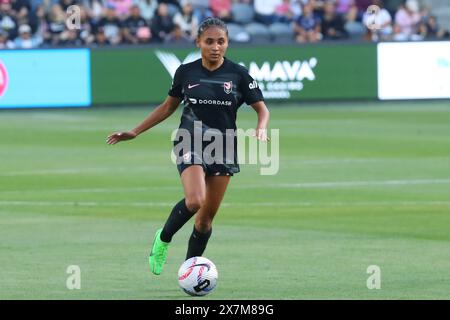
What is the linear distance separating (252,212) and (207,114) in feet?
18.0

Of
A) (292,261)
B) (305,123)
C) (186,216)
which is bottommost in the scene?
(305,123)

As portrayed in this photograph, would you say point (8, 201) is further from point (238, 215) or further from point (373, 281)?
point (373, 281)

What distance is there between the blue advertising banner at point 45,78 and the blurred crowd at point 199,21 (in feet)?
1.55

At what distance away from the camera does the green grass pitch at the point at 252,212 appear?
11477 mm

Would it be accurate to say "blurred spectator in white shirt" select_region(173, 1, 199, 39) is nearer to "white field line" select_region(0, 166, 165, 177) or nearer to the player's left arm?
"white field line" select_region(0, 166, 165, 177)

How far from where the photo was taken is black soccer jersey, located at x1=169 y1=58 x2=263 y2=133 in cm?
A: 1128

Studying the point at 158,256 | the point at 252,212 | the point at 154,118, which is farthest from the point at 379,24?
the point at 158,256

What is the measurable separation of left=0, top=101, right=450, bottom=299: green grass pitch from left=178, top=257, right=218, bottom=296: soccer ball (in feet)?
0.34

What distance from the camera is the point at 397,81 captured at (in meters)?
32.7

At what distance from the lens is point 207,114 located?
11.3 m

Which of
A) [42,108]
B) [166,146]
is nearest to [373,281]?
[166,146]

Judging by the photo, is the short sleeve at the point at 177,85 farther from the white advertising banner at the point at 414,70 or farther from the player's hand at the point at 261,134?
the white advertising banner at the point at 414,70

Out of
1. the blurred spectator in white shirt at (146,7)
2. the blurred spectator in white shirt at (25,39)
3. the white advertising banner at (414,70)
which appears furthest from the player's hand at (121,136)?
the blurred spectator in white shirt at (146,7)

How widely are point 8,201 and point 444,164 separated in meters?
7.57
